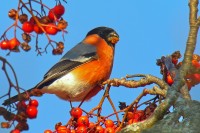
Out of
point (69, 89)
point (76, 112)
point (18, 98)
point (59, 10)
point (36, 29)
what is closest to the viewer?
point (18, 98)

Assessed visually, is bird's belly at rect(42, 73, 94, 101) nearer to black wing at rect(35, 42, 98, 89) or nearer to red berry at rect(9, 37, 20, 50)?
black wing at rect(35, 42, 98, 89)

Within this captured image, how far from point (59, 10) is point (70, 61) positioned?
2.28 meters

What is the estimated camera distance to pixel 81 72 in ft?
16.3

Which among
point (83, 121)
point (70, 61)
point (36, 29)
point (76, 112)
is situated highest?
point (70, 61)

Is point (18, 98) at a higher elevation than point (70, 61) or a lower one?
lower

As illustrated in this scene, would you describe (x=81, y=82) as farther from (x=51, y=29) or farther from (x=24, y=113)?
(x=24, y=113)

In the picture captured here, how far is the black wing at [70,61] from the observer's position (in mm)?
4816

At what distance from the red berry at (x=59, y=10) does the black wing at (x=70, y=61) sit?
184cm

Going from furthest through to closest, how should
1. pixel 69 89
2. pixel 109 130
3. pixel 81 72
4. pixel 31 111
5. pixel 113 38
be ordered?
pixel 113 38 < pixel 81 72 < pixel 69 89 < pixel 109 130 < pixel 31 111

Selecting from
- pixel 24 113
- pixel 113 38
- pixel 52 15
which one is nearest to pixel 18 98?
pixel 24 113

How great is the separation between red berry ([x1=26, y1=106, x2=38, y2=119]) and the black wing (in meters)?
2.41

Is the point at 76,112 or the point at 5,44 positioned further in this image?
the point at 76,112

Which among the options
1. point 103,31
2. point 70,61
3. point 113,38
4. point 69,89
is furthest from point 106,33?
point 69,89

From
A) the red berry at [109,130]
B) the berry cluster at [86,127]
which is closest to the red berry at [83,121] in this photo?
the berry cluster at [86,127]
